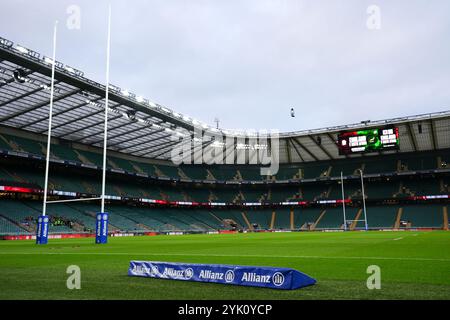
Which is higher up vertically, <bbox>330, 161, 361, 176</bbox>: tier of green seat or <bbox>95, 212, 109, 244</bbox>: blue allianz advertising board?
<bbox>330, 161, 361, 176</bbox>: tier of green seat

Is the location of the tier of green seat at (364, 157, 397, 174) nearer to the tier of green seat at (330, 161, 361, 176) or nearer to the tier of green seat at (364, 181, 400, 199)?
the tier of green seat at (330, 161, 361, 176)

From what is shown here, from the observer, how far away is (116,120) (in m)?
49.3

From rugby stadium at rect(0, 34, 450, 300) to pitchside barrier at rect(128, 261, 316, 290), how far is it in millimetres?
12554

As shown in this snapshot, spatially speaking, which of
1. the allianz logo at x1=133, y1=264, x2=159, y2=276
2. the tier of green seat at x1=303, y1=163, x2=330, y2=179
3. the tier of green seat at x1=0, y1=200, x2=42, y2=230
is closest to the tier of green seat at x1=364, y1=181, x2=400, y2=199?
the tier of green seat at x1=303, y1=163, x2=330, y2=179

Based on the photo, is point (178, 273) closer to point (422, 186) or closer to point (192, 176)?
point (192, 176)

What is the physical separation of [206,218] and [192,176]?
9904 millimetres

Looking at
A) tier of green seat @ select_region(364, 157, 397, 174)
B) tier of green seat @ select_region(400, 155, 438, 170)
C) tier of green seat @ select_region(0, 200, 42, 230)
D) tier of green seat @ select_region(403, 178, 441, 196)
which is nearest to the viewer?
tier of green seat @ select_region(0, 200, 42, 230)

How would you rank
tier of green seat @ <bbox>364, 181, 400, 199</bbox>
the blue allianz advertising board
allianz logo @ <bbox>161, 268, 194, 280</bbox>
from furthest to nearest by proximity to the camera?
tier of green seat @ <bbox>364, 181, 400, 199</bbox> → the blue allianz advertising board → allianz logo @ <bbox>161, 268, 194, 280</bbox>

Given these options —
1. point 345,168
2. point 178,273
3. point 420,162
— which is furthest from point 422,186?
point 178,273

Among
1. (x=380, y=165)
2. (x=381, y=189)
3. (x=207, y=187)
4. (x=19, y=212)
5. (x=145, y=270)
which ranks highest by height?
(x=380, y=165)

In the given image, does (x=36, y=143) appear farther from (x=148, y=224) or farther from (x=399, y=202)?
(x=399, y=202)

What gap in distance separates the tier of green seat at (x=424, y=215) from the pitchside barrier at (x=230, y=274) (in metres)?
58.7

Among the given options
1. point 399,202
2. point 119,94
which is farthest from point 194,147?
point 399,202

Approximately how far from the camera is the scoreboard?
1829 inches
